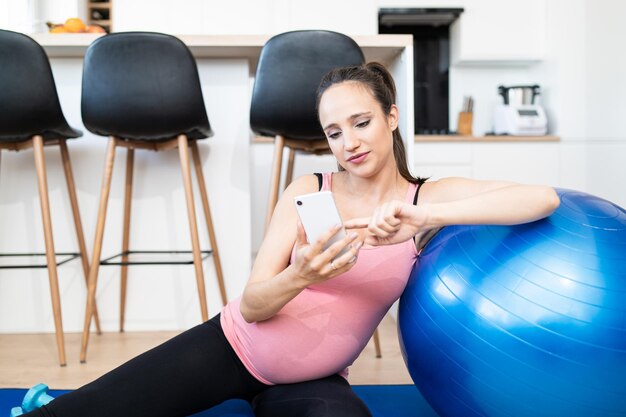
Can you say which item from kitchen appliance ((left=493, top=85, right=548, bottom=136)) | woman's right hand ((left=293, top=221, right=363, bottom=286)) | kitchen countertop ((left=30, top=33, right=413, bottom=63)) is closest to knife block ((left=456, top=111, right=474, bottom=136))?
kitchen appliance ((left=493, top=85, right=548, bottom=136))

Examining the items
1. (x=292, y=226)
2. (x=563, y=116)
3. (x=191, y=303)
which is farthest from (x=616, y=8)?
(x=292, y=226)

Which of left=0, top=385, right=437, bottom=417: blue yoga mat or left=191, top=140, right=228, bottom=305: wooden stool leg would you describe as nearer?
left=0, top=385, right=437, bottom=417: blue yoga mat

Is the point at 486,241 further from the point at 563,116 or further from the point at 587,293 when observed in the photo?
the point at 563,116

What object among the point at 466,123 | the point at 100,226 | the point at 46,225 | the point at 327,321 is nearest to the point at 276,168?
the point at 100,226

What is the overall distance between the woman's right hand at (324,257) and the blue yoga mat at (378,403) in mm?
510

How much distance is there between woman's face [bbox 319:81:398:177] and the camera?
46.8 inches

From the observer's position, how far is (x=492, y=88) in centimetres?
466

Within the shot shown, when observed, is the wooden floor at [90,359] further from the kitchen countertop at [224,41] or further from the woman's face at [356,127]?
the kitchen countertop at [224,41]

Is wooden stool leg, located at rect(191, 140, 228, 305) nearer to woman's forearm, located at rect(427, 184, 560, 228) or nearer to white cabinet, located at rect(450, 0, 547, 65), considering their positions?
woman's forearm, located at rect(427, 184, 560, 228)

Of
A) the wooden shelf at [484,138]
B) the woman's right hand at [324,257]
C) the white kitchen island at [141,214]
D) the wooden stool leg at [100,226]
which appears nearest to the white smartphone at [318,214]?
the woman's right hand at [324,257]

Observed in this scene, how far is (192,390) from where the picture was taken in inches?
48.6

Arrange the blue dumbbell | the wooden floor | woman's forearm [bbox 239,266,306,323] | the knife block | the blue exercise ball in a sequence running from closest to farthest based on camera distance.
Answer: the blue exercise ball < woman's forearm [bbox 239,266,306,323] < the blue dumbbell < the wooden floor < the knife block

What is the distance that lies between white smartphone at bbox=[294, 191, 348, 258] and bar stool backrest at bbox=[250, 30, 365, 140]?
1022 millimetres

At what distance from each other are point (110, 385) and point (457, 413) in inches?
27.1
